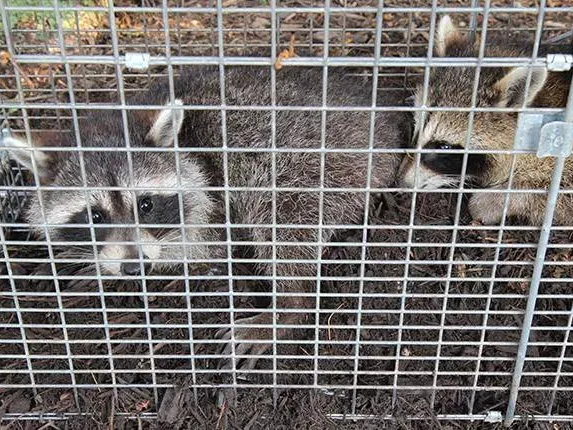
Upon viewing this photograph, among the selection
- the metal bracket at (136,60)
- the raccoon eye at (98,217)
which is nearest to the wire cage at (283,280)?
the raccoon eye at (98,217)

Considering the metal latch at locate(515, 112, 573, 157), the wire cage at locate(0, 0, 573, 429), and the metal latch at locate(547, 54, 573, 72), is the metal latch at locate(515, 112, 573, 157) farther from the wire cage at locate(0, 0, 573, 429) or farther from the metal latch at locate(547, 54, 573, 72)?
the metal latch at locate(547, 54, 573, 72)

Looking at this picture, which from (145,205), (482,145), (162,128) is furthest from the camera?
(482,145)

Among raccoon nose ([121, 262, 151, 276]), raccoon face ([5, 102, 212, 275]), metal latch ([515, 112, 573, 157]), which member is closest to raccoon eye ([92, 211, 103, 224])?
raccoon face ([5, 102, 212, 275])

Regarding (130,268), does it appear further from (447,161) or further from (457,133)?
(457,133)

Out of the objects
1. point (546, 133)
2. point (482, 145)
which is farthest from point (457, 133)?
point (546, 133)

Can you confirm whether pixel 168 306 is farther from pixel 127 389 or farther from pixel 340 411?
pixel 340 411

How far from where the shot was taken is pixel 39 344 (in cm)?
388

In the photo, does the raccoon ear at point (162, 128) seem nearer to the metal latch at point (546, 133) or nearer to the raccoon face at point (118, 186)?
the raccoon face at point (118, 186)

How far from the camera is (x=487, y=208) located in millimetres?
4480

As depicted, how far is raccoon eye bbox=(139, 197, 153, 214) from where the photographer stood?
13.1 feet

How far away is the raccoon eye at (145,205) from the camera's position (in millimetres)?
3984

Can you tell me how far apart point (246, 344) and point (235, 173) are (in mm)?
961

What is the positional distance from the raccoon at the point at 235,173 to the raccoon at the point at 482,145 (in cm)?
25

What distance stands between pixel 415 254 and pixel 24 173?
262 cm
